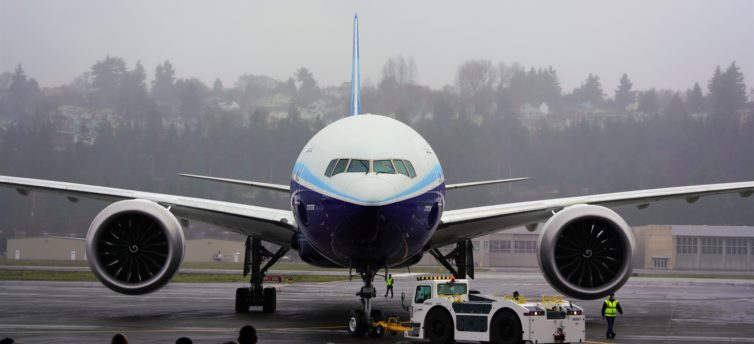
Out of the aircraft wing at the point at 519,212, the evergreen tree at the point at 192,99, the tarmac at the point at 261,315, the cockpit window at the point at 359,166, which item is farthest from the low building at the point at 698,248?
the cockpit window at the point at 359,166

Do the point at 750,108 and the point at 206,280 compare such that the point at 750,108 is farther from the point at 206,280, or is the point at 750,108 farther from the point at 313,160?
the point at 313,160

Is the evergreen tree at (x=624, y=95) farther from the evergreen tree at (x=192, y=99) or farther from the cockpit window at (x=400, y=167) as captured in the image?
the cockpit window at (x=400, y=167)

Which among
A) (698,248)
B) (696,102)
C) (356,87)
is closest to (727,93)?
(696,102)

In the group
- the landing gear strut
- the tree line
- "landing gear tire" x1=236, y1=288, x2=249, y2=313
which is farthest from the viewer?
the tree line

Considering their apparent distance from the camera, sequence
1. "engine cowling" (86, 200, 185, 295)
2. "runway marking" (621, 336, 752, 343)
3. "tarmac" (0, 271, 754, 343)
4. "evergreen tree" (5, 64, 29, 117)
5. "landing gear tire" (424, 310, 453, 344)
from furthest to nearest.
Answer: "evergreen tree" (5, 64, 29, 117) < "engine cowling" (86, 200, 185, 295) < "tarmac" (0, 271, 754, 343) < "runway marking" (621, 336, 752, 343) < "landing gear tire" (424, 310, 453, 344)

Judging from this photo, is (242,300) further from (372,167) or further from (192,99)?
(192,99)

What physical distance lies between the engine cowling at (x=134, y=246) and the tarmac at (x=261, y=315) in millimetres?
1016

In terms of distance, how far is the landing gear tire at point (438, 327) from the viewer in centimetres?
1672

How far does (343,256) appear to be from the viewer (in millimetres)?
16969

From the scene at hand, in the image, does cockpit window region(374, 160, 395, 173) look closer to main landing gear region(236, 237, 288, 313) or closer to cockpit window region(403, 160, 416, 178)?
cockpit window region(403, 160, 416, 178)

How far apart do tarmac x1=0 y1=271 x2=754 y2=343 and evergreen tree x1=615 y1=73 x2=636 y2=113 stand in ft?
188

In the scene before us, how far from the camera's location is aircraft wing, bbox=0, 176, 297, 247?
1998 cm

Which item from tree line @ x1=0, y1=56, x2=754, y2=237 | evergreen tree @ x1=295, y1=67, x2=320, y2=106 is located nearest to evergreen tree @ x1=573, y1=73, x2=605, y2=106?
tree line @ x1=0, y1=56, x2=754, y2=237

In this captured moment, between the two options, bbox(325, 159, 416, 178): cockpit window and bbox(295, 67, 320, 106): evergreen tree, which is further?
bbox(295, 67, 320, 106): evergreen tree
